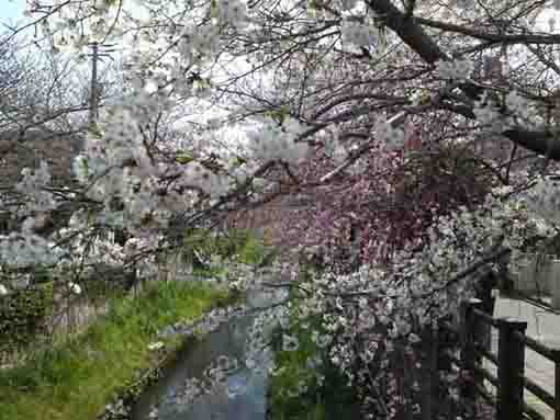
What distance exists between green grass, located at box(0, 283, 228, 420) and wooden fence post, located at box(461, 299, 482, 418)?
389cm

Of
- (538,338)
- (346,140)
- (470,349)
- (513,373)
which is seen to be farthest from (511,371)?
(538,338)

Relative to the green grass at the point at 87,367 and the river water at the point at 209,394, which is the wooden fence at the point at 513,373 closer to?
the river water at the point at 209,394

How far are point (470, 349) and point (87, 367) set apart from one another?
5.24m

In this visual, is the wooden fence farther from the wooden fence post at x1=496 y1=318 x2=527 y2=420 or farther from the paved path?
the paved path

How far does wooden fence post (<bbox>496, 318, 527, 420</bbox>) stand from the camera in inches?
122

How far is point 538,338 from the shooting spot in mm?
6266

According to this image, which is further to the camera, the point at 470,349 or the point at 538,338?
the point at 538,338

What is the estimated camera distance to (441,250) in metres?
3.33

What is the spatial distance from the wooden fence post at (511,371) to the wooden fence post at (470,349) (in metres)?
0.52

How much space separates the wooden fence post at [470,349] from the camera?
3689mm

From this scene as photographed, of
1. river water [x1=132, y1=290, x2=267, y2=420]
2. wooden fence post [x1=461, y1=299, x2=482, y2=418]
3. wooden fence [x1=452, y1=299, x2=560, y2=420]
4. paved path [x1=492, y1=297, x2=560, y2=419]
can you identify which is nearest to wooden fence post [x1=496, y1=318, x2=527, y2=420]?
wooden fence [x1=452, y1=299, x2=560, y2=420]

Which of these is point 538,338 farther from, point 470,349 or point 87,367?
point 87,367

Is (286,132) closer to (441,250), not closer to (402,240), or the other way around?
(441,250)

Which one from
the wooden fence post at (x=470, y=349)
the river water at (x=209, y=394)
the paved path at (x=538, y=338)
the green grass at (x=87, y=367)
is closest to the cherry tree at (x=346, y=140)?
the wooden fence post at (x=470, y=349)
